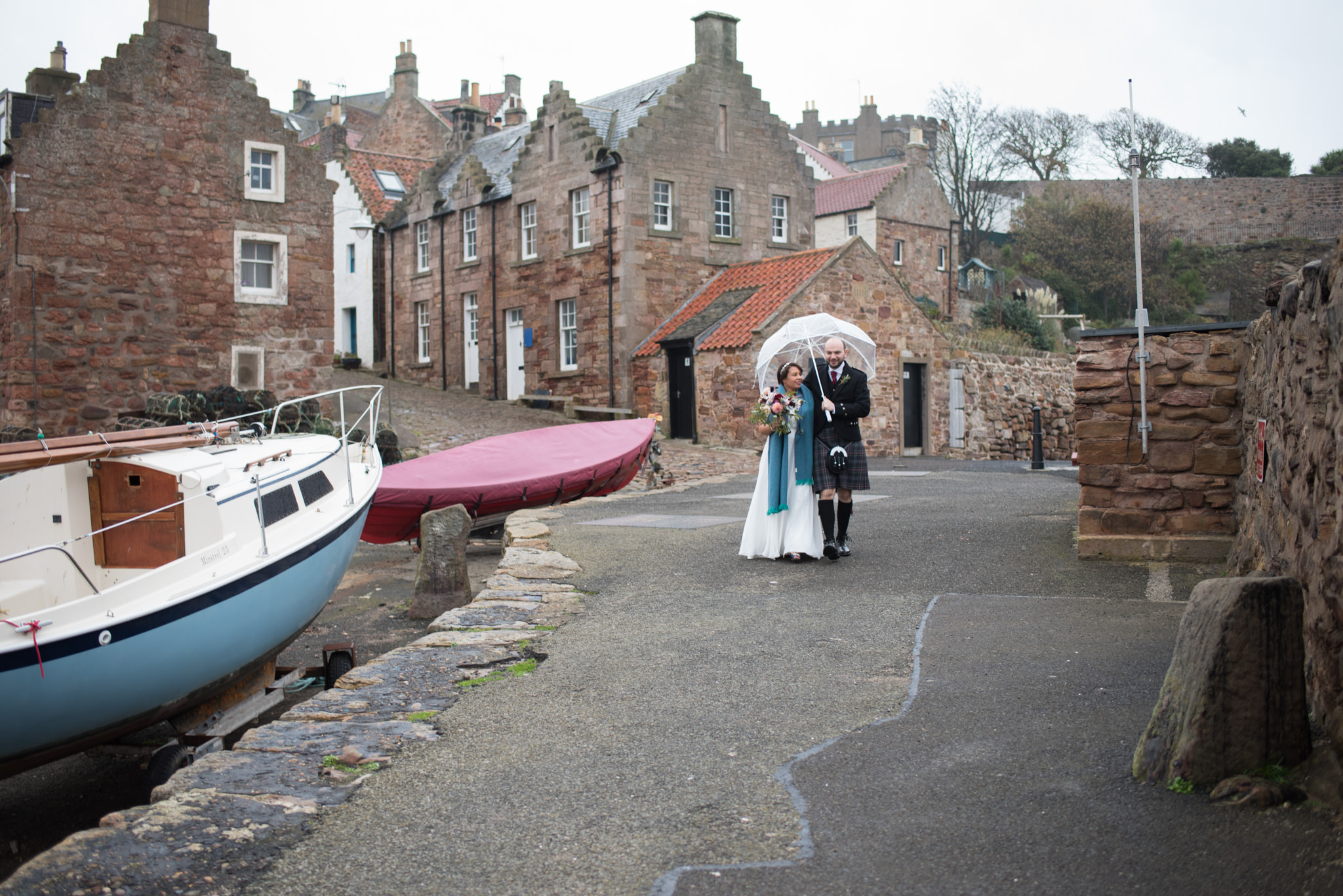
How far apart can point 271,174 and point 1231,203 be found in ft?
157

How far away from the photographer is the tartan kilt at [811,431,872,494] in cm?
889

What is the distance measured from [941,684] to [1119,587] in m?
2.79

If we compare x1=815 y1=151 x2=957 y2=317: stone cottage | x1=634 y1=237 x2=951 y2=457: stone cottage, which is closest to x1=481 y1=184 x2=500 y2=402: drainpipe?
x1=634 y1=237 x2=951 y2=457: stone cottage

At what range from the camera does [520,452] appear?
14.8 m

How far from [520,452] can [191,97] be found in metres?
13.6

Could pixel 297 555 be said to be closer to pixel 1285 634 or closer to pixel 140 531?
pixel 140 531

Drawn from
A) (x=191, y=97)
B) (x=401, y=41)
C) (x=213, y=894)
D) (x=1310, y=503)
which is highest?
(x=401, y=41)

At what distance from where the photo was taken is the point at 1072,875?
3.19 m

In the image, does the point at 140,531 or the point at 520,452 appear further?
the point at 520,452

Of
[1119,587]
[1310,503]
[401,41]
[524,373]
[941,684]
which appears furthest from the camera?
[401,41]

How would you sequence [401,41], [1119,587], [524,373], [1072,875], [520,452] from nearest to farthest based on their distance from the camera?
[1072,875]
[1119,587]
[520,452]
[524,373]
[401,41]

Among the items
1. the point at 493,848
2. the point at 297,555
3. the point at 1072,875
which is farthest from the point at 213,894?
the point at 297,555

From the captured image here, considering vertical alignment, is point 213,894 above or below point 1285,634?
below

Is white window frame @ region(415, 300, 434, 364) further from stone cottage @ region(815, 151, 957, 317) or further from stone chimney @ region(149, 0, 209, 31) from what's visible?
stone cottage @ region(815, 151, 957, 317)
